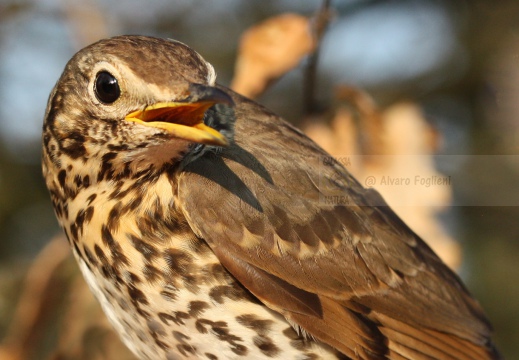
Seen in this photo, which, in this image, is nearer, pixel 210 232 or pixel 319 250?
pixel 210 232

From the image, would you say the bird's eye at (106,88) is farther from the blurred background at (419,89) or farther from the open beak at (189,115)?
the blurred background at (419,89)

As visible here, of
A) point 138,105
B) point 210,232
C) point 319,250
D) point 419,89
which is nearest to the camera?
point 138,105

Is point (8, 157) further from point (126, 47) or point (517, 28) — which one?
point (517, 28)

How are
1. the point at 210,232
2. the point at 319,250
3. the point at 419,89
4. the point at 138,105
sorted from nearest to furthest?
the point at 138,105
the point at 210,232
the point at 319,250
the point at 419,89

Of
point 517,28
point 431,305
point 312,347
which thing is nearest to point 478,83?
point 517,28

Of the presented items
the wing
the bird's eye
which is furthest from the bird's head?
the wing

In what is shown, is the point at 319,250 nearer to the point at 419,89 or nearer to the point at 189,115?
the point at 189,115

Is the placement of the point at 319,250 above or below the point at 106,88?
below

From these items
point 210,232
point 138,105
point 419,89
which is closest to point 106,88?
point 138,105
